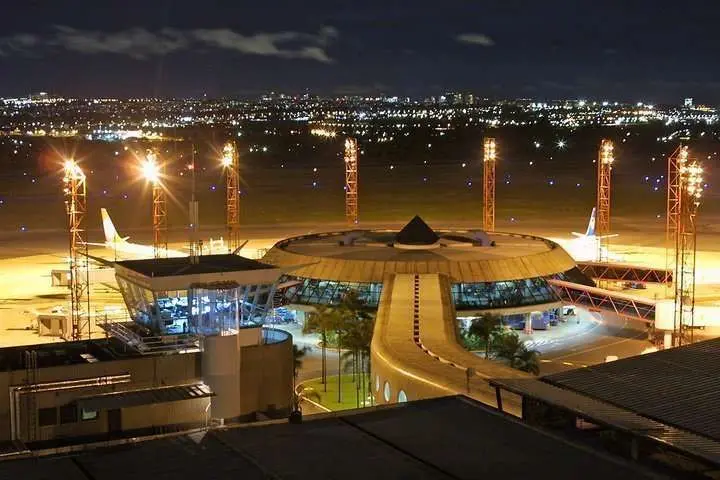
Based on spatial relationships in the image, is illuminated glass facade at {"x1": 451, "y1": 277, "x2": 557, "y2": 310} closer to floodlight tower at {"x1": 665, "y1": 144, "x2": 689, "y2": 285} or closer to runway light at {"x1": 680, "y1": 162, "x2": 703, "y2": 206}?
floodlight tower at {"x1": 665, "y1": 144, "x2": 689, "y2": 285}

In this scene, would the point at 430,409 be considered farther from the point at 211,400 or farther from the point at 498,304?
the point at 498,304

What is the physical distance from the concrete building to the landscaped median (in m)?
9.02

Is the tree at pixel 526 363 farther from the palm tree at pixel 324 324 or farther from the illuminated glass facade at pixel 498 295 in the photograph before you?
the illuminated glass facade at pixel 498 295

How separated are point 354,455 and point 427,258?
180 feet

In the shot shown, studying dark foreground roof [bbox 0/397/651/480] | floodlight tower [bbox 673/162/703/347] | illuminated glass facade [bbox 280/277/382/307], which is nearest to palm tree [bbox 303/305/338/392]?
illuminated glass facade [bbox 280/277/382/307]

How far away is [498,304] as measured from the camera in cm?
7838

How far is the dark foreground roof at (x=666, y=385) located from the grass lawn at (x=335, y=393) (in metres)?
25.3

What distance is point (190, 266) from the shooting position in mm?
52938

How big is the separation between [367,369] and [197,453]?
36612 millimetres

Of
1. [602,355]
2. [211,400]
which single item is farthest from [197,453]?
[602,355]

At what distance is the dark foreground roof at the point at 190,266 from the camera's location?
50875mm

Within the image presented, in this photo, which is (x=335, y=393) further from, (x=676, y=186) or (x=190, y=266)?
(x=676, y=186)

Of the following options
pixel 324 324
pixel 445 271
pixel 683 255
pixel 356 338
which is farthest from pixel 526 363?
pixel 445 271

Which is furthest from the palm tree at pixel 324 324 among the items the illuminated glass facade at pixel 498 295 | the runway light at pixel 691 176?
the runway light at pixel 691 176
